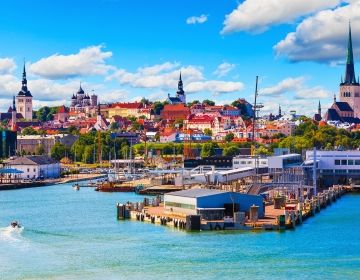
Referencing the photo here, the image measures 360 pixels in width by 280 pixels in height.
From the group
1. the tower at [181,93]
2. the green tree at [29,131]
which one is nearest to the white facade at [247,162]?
the green tree at [29,131]

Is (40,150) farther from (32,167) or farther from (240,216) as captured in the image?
(240,216)

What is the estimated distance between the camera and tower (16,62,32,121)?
350 ft

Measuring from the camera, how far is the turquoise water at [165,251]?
1816cm

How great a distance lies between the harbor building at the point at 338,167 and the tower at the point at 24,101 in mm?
66593

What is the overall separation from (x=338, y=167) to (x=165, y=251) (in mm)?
23854

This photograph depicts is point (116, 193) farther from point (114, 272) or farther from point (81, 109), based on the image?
point (81, 109)

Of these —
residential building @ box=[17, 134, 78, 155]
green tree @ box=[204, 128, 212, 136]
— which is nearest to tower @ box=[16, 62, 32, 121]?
A: green tree @ box=[204, 128, 212, 136]

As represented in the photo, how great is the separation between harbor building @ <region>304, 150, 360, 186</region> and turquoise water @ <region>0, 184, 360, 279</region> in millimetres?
14744

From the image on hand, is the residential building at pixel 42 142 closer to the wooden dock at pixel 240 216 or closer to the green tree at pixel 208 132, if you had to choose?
the green tree at pixel 208 132

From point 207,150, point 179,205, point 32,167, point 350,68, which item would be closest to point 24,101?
point 350,68

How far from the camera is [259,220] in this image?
81.7 feet

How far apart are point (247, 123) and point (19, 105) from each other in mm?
27412

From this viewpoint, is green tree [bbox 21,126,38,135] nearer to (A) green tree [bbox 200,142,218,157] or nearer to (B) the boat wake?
(A) green tree [bbox 200,142,218,157]

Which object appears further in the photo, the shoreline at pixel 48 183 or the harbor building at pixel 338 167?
the shoreline at pixel 48 183
